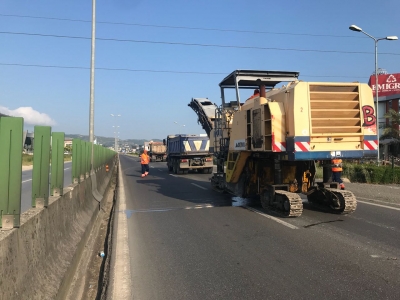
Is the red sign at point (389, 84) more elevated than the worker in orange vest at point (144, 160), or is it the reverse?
the red sign at point (389, 84)

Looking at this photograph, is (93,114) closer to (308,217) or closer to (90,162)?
(90,162)

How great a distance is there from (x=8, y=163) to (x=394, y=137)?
3224 cm

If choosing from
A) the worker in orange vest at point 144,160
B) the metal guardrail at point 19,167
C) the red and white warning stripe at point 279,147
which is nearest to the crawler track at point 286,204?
the red and white warning stripe at point 279,147

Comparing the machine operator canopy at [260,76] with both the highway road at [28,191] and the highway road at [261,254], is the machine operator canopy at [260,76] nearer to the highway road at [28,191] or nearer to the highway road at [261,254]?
the highway road at [261,254]

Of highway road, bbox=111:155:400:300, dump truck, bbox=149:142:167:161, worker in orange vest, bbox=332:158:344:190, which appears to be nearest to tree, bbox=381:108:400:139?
highway road, bbox=111:155:400:300

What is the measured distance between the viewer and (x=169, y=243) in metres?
6.77

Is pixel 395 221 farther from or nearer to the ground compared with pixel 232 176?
nearer to the ground

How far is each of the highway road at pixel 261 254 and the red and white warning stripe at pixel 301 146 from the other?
61.4 inches

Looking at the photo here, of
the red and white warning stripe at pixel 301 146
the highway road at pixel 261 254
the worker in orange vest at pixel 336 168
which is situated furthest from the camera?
the worker in orange vest at pixel 336 168

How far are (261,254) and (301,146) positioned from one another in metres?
3.12

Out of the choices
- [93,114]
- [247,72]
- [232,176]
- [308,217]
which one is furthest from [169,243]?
[93,114]

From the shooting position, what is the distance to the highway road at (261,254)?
4535 millimetres

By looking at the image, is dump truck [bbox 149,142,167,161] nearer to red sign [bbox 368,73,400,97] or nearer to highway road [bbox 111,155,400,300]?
red sign [bbox 368,73,400,97]

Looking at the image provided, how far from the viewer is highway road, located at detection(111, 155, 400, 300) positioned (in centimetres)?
454
